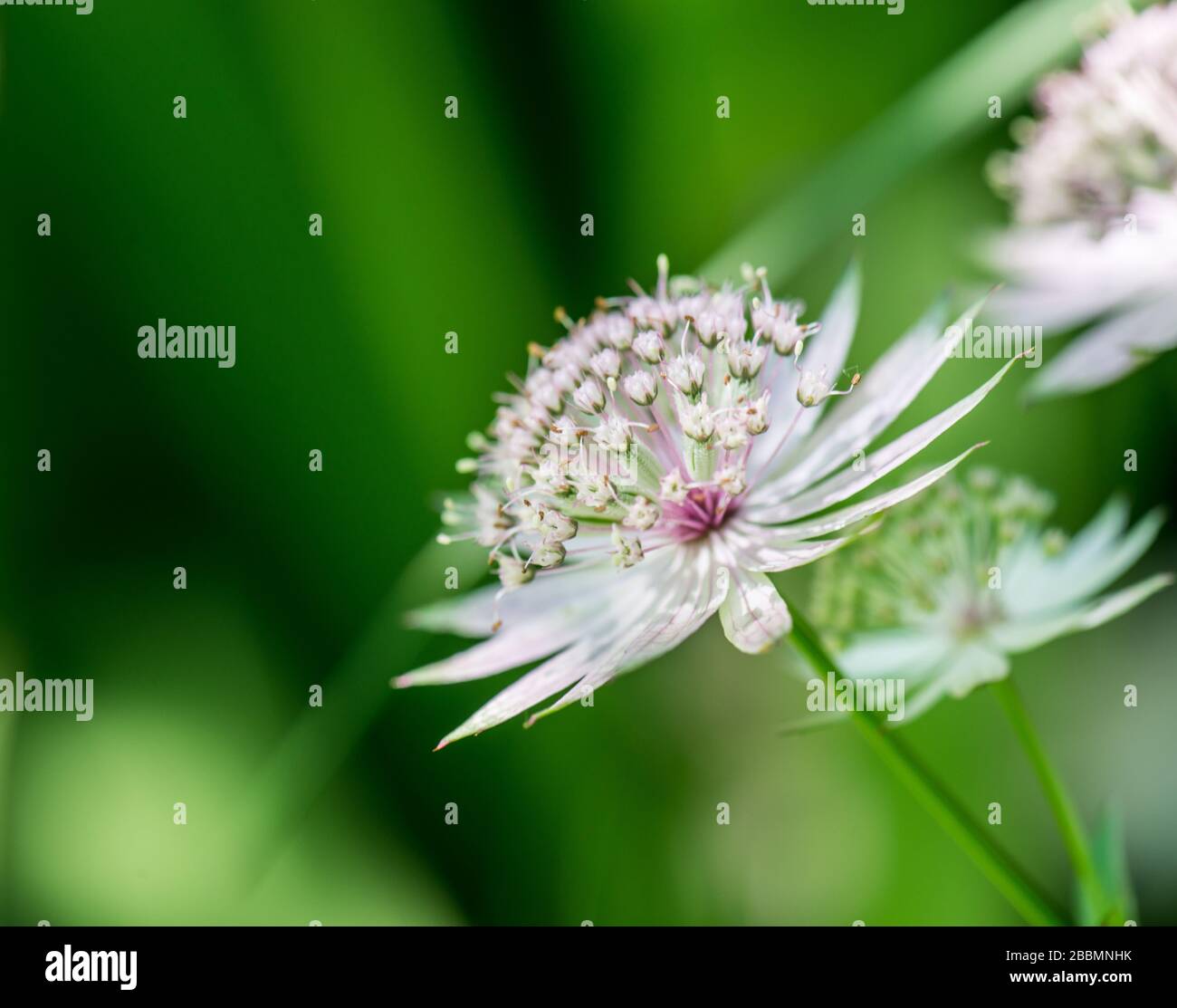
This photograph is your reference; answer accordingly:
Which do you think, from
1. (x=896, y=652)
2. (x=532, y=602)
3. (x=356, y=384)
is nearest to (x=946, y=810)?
(x=896, y=652)

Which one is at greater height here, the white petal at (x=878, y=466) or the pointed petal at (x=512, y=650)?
the white petal at (x=878, y=466)

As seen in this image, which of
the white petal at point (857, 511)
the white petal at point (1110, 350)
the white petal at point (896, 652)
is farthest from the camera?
the white petal at point (1110, 350)

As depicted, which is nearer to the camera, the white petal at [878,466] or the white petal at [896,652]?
the white petal at [878,466]

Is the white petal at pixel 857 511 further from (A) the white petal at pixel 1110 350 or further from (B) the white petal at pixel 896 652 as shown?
(A) the white petal at pixel 1110 350

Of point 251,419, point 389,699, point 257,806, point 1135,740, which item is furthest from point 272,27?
point 1135,740

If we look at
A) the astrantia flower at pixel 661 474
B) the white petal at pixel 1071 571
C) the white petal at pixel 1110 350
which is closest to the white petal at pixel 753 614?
the astrantia flower at pixel 661 474

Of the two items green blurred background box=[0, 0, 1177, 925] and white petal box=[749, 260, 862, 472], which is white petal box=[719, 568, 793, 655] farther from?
green blurred background box=[0, 0, 1177, 925]
